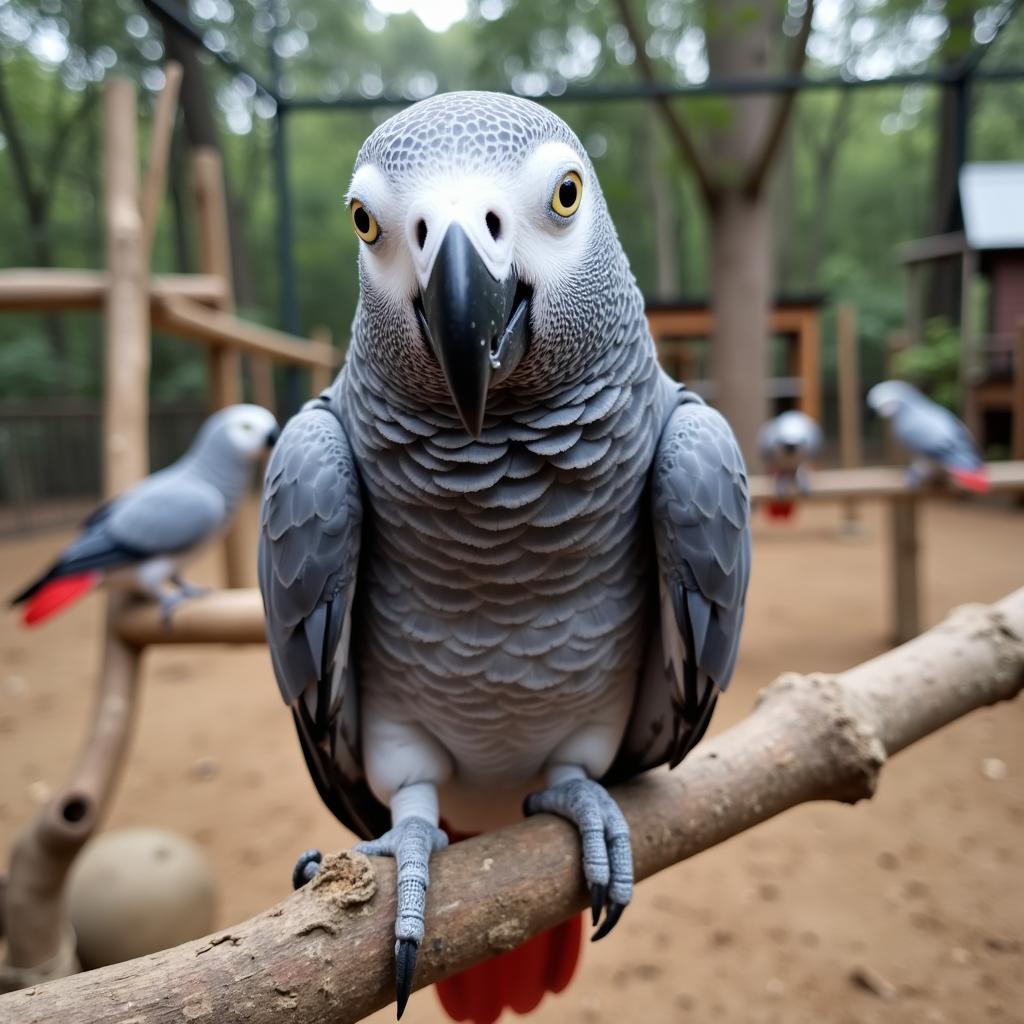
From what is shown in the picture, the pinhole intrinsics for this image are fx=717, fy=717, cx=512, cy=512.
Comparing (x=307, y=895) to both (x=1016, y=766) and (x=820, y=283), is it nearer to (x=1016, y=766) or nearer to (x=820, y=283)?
(x=1016, y=766)

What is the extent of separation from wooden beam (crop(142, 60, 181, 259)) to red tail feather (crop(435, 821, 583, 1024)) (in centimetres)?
173

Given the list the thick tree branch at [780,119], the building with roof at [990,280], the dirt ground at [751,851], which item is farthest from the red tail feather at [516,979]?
the building with roof at [990,280]

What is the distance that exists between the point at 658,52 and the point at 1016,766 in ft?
12.3

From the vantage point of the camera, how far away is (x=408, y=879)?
626 mm

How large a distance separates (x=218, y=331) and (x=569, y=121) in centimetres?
390

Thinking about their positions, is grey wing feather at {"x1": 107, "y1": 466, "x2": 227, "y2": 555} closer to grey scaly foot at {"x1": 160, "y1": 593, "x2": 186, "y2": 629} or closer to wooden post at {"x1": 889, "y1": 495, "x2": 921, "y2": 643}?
grey scaly foot at {"x1": 160, "y1": 593, "x2": 186, "y2": 629}

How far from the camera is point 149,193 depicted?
5.98 feet

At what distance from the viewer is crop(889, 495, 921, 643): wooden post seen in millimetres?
2957

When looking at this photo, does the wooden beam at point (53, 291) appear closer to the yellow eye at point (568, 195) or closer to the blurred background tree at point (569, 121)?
the blurred background tree at point (569, 121)

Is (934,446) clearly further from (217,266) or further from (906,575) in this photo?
(217,266)

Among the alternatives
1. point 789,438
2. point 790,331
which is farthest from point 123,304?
point 790,331

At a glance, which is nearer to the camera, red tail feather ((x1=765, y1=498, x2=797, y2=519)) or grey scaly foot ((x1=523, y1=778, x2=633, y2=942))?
grey scaly foot ((x1=523, y1=778, x2=633, y2=942))

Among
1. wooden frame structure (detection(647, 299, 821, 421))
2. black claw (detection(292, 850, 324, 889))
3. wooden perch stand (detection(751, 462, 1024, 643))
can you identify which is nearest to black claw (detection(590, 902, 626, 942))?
black claw (detection(292, 850, 324, 889))

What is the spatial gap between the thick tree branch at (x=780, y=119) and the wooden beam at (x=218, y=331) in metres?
1.87
